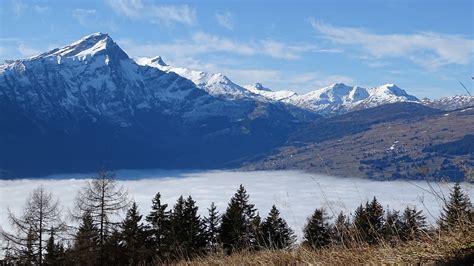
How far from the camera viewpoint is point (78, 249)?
2933cm

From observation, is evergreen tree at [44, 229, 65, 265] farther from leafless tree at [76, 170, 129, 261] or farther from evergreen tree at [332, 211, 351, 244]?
evergreen tree at [332, 211, 351, 244]

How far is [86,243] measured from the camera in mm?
29828

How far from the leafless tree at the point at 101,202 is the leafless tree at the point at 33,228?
194 centimetres

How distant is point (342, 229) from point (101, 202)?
27698mm

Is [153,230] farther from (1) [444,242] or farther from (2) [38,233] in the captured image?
(1) [444,242]

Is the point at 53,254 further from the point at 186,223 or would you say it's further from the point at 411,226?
the point at 411,226

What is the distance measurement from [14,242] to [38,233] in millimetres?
1588

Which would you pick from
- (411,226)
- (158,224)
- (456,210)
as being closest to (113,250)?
(158,224)

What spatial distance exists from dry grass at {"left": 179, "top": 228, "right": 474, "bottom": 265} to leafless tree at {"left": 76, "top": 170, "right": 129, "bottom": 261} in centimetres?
2698

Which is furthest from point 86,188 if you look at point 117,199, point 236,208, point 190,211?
point 236,208

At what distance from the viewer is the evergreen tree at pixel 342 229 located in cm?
552

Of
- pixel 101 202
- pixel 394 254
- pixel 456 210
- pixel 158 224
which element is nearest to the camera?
pixel 394 254

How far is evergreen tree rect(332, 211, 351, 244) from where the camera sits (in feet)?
18.1

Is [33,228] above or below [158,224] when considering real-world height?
above
